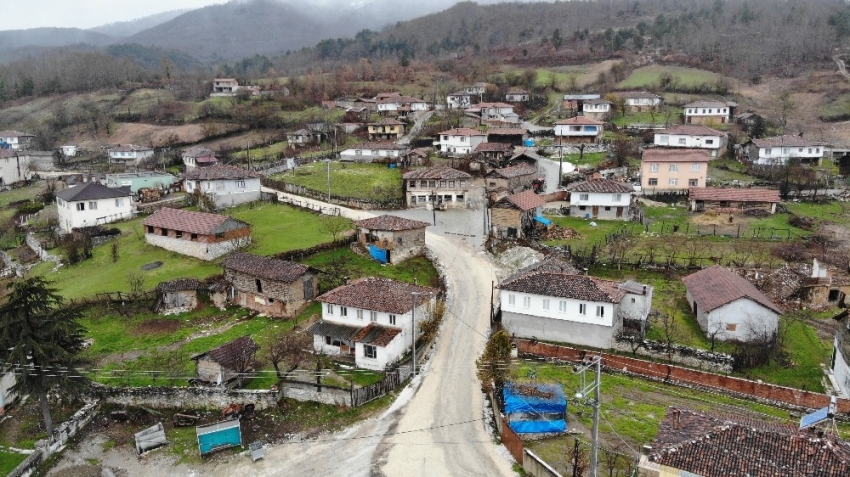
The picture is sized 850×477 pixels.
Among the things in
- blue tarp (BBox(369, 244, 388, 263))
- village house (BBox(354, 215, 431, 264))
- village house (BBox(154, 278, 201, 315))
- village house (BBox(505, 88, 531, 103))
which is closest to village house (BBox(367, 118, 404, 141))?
village house (BBox(505, 88, 531, 103))

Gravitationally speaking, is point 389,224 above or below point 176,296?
above

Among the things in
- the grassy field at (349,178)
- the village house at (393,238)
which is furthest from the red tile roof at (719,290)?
the grassy field at (349,178)

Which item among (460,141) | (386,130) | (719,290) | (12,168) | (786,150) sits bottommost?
(719,290)

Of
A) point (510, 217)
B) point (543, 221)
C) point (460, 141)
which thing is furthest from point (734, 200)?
point (460, 141)

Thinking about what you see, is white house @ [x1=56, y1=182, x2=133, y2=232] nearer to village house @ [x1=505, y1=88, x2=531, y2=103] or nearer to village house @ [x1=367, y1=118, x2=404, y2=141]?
village house @ [x1=367, y1=118, x2=404, y2=141]

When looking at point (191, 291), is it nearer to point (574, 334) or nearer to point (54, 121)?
point (574, 334)

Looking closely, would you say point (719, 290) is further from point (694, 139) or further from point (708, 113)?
point (708, 113)
